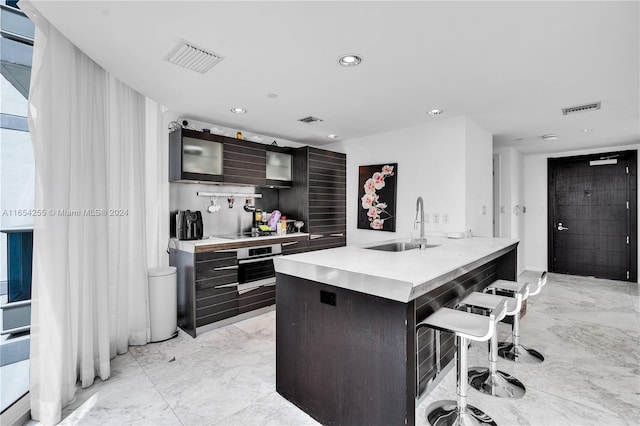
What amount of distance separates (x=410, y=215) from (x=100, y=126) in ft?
11.4

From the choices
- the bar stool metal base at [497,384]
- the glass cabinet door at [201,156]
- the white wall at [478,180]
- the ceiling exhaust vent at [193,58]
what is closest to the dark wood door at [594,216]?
the white wall at [478,180]

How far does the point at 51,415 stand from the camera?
1825mm

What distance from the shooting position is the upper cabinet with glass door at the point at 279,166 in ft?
14.1

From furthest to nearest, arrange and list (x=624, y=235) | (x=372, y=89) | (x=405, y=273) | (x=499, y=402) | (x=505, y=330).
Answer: (x=624, y=235) < (x=505, y=330) < (x=372, y=89) < (x=499, y=402) < (x=405, y=273)

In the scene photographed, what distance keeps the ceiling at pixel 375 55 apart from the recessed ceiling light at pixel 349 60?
52 mm

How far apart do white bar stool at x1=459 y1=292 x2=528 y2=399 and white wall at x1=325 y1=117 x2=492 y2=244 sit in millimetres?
1606

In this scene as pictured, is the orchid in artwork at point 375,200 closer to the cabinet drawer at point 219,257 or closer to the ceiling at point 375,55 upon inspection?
the ceiling at point 375,55

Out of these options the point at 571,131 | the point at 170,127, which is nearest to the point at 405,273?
the point at 170,127

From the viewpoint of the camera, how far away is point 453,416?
6.09ft

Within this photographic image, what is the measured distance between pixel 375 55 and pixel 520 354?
269 cm

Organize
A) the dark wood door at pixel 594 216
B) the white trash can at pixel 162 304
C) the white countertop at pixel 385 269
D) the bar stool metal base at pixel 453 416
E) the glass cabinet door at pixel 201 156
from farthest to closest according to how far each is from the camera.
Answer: the dark wood door at pixel 594 216, the glass cabinet door at pixel 201 156, the white trash can at pixel 162 304, the bar stool metal base at pixel 453 416, the white countertop at pixel 385 269

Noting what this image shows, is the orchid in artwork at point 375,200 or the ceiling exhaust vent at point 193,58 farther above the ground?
the ceiling exhaust vent at point 193,58

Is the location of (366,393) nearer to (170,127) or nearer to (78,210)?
(78,210)

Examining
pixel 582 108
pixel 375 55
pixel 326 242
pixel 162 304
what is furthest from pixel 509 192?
pixel 162 304
